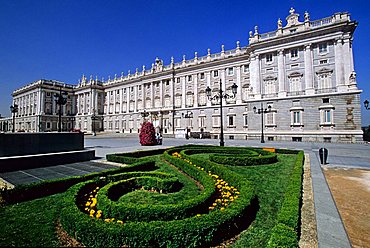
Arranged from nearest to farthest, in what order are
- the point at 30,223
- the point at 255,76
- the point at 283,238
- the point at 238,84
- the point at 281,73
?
the point at 283,238 < the point at 30,223 < the point at 281,73 < the point at 255,76 < the point at 238,84

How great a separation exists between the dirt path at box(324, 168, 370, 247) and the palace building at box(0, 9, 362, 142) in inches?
470

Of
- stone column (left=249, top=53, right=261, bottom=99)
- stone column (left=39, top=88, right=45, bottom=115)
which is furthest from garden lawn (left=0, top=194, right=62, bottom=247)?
stone column (left=39, top=88, right=45, bottom=115)

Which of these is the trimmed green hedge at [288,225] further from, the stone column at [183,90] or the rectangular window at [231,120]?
the stone column at [183,90]

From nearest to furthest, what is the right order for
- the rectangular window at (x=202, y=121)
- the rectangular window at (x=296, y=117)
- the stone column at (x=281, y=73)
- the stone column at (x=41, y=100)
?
the rectangular window at (x=296, y=117) < the stone column at (x=281, y=73) < the rectangular window at (x=202, y=121) < the stone column at (x=41, y=100)

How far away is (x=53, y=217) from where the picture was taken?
4.25m

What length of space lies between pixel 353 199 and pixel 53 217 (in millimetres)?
7975

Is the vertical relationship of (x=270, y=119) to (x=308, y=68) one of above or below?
below

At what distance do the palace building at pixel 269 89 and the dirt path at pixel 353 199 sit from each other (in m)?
11.9

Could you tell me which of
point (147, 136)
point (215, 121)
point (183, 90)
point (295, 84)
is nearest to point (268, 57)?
point (295, 84)

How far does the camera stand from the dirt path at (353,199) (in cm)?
398

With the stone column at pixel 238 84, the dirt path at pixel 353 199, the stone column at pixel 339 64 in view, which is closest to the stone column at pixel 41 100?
the stone column at pixel 238 84

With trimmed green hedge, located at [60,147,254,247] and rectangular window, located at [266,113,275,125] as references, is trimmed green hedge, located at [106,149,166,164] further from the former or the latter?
rectangular window, located at [266,113,275,125]

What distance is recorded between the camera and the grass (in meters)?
3.40

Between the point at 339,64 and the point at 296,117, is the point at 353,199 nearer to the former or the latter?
the point at 296,117
